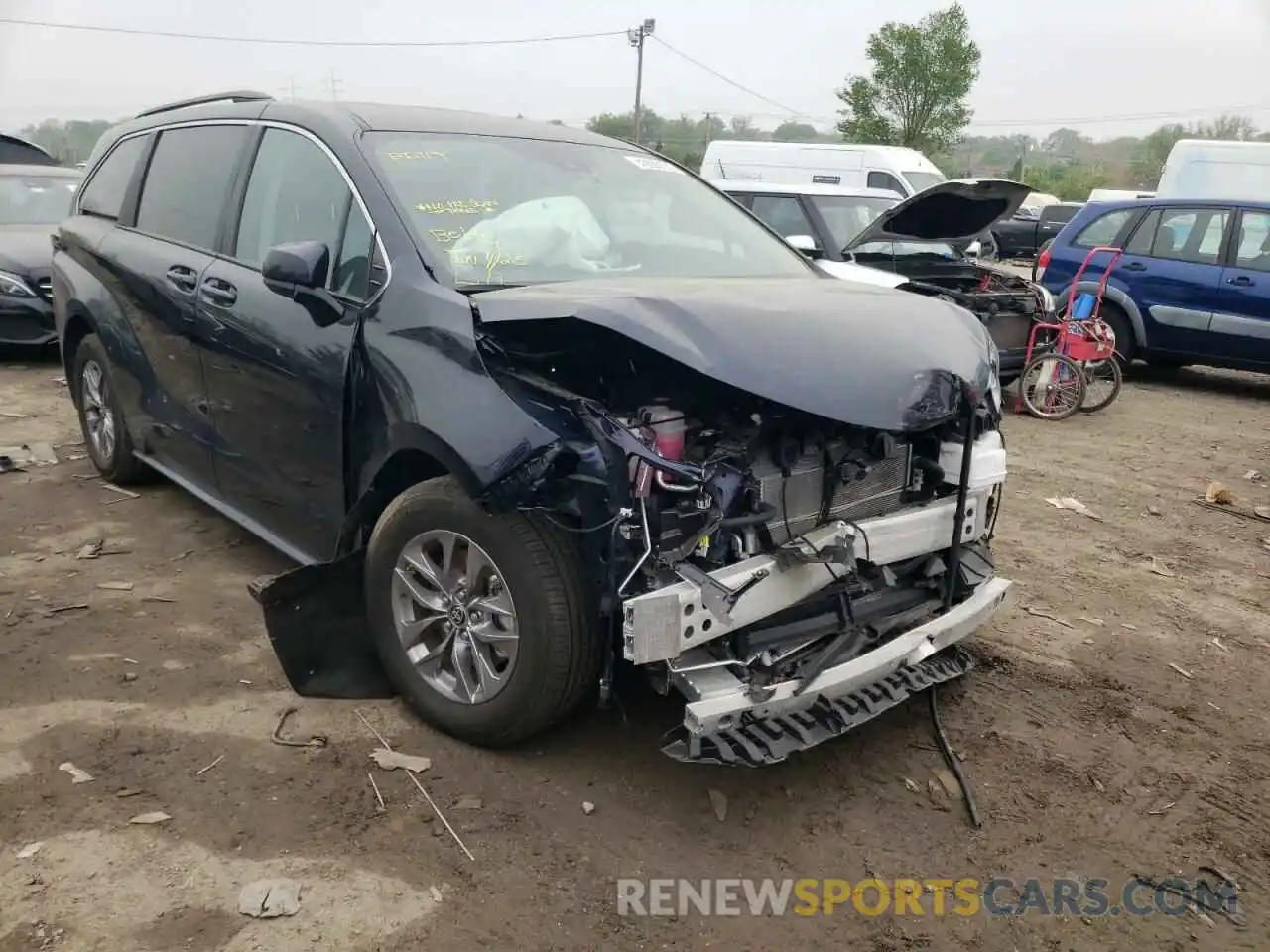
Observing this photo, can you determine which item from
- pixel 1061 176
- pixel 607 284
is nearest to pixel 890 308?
pixel 607 284

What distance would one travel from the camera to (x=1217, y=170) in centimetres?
1438

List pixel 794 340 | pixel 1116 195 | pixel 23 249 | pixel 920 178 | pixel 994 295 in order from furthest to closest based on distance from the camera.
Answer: pixel 1116 195
pixel 920 178
pixel 23 249
pixel 994 295
pixel 794 340

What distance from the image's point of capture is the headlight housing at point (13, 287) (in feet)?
28.6

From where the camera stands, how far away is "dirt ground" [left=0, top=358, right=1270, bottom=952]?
252 centimetres

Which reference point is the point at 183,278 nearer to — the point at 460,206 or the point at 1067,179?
the point at 460,206

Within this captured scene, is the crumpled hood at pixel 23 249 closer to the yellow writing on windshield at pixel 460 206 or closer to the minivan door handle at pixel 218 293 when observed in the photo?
the minivan door handle at pixel 218 293

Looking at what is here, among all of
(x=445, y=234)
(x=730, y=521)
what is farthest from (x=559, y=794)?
(x=445, y=234)

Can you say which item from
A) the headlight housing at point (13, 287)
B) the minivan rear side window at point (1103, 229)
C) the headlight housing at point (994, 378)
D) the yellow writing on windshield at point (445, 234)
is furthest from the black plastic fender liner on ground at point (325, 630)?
the minivan rear side window at point (1103, 229)

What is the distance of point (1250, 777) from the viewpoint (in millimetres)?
3260

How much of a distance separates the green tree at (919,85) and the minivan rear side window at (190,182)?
37837 mm

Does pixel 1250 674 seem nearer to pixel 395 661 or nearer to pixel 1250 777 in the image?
pixel 1250 777

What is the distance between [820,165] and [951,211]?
10561mm

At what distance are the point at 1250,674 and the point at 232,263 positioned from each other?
430 centimetres

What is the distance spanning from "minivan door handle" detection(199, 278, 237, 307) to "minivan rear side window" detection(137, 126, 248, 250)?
22 cm
